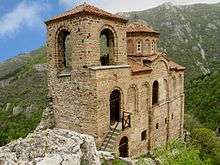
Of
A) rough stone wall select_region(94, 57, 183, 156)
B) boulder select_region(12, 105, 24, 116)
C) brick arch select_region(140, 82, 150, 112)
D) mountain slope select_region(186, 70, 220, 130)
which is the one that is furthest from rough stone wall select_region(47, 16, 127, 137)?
boulder select_region(12, 105, 24, 116)

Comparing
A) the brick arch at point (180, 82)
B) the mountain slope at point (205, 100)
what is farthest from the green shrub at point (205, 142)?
the mountain slope at point (205, 100)

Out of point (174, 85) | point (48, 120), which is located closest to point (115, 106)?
point (48, 120)

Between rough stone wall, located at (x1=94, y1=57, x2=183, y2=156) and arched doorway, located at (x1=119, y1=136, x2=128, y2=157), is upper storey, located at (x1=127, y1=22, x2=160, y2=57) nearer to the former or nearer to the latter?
rough stone wall, located at (x1=94, y1=57, x2=183, y2=156)

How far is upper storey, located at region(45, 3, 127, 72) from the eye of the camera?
24.9 metres

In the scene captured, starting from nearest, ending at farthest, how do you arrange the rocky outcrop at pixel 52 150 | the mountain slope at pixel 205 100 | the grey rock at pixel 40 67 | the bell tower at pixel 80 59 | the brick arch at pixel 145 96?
the rocky outcrop at pixel 52 150 → the bell tower at pixel 80 59 → the brick arch at pixel 145 96 → the mountain slope at pixel 205 100 → the grey rock at pixel 40 67

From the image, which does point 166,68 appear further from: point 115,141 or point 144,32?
point 115,141

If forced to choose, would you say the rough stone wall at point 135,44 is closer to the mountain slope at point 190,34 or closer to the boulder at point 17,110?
the boulder at point 17,110

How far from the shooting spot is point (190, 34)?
151 metres

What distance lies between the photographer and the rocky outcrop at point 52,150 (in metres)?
12.4

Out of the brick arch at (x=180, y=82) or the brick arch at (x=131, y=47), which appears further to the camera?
the brick arch at (x=180, y=82)

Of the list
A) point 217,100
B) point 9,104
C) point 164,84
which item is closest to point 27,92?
point 9,104

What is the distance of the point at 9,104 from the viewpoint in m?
91.6

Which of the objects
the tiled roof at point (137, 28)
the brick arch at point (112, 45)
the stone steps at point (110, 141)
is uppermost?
the tiled roof at point (137, 28)

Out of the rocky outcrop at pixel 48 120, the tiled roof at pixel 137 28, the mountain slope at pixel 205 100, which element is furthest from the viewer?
the mountain slope at pixel 205 100
